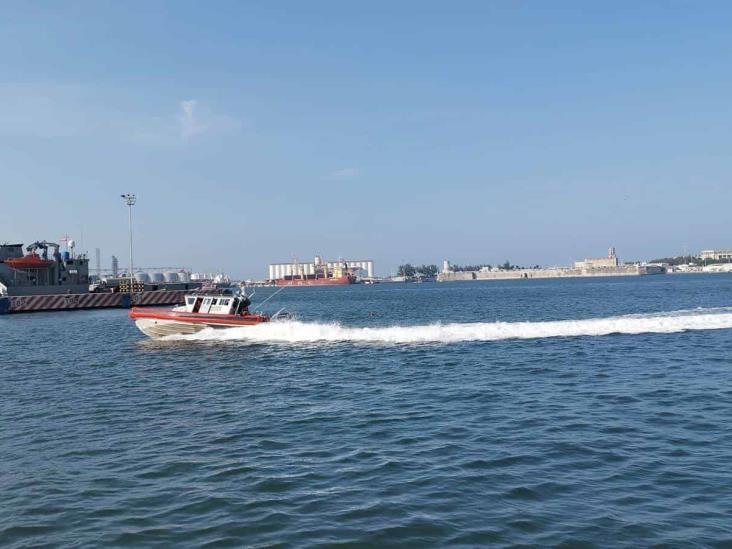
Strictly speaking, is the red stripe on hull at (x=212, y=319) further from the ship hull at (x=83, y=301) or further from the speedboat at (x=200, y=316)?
the ship hull at (x=83, y=301)

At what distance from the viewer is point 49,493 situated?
11062mm

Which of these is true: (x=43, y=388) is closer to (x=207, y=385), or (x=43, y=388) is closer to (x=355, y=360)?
(x=207, y=385)

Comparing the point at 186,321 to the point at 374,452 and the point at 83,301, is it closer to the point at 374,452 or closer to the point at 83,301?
the point at 374,452

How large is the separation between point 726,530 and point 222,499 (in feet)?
25.4

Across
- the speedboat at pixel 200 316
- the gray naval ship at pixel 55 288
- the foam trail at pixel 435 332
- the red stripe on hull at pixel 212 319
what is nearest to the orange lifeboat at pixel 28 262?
the gray naval ship at pixel 55 288

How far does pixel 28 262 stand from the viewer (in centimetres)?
8656

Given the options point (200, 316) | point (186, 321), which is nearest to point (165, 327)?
point (186, 321)

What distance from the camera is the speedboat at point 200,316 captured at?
36.7 metres

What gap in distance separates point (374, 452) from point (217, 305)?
26.0m

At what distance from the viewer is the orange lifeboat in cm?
8606

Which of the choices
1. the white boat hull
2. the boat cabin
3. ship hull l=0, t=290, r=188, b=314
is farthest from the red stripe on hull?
ship hull l=0, t=290, r=188, b=314

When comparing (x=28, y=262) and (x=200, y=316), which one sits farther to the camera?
(x=28, y=262)

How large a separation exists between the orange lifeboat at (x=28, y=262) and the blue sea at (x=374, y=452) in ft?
219

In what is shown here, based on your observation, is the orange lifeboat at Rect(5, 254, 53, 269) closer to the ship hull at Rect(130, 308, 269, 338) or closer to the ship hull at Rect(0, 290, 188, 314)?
the ship hull at Rect(0, 290, 188, 314)
